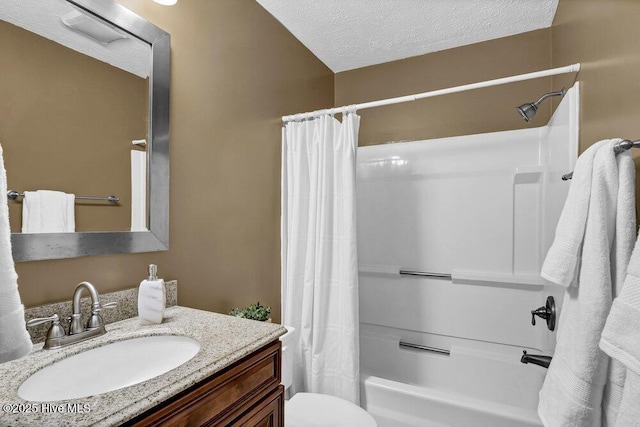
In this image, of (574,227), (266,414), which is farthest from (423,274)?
(266,414)

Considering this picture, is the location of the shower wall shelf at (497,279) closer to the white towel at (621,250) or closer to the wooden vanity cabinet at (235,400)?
the white towel at (621,250)

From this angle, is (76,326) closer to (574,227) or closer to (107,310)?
(107,310)

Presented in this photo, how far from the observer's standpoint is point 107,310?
1.07m

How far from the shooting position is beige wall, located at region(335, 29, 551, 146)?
89.0 inches

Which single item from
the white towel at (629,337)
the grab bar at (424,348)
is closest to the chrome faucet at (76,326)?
the white towel at (629,337)

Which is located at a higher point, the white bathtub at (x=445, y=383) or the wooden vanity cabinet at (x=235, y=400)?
the wooden vanity cabinet at (x=235, y=400)

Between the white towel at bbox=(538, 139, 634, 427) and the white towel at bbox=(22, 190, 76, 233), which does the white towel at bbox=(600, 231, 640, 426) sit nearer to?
the white towel at bbox=(538, 139, 634, 427)

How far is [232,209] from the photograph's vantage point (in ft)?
5.43

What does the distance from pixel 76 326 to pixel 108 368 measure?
0.15 metres

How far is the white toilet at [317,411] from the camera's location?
4.60 ft

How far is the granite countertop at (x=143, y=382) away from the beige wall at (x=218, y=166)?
0.67 ft

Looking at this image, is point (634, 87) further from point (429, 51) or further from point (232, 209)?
point (429, 51)

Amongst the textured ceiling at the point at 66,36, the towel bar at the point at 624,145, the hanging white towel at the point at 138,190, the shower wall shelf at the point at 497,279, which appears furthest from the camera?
the shower wall shelf at the point at 497,279

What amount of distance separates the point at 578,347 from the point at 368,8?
Answer: 1956 mm
